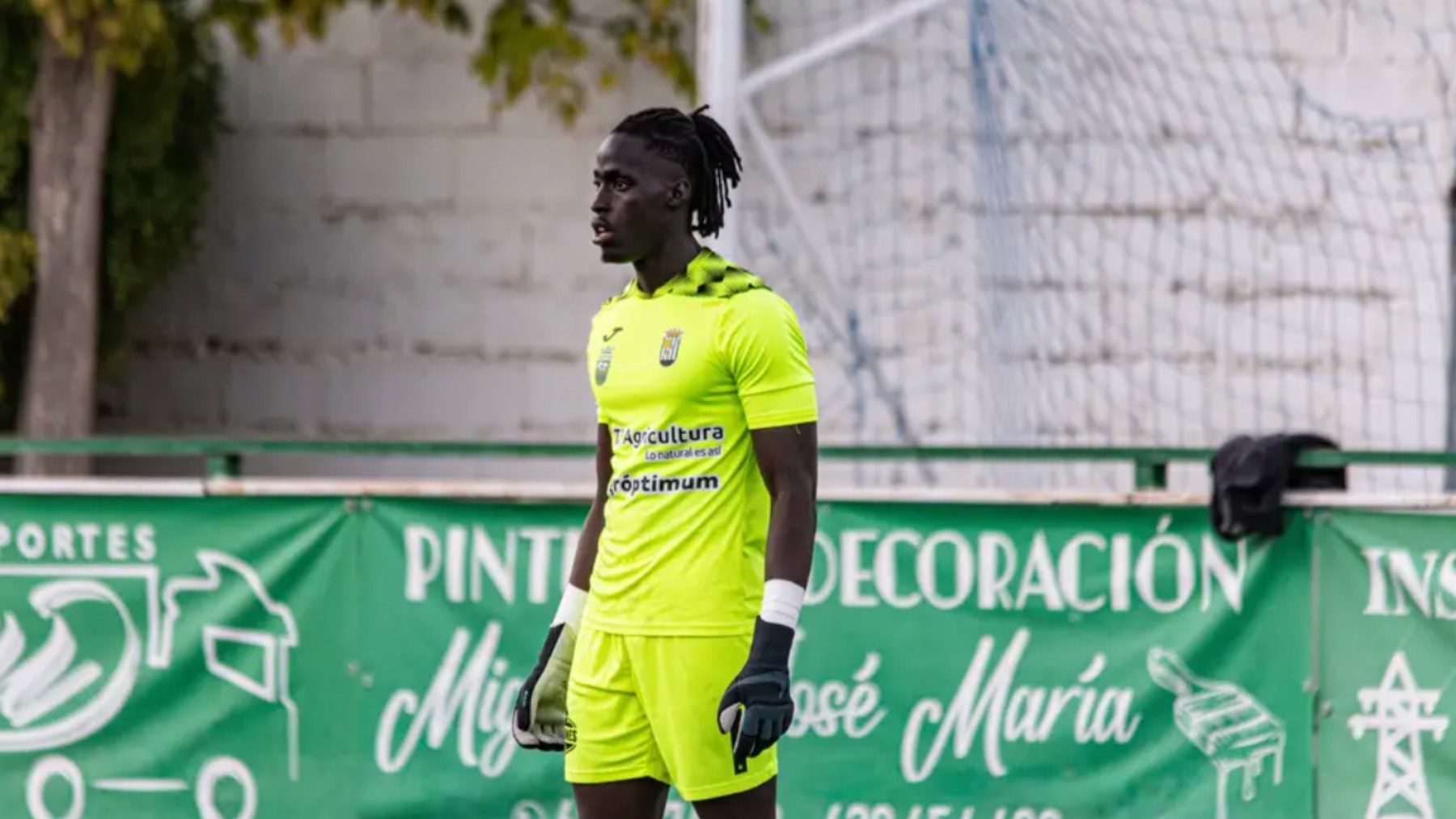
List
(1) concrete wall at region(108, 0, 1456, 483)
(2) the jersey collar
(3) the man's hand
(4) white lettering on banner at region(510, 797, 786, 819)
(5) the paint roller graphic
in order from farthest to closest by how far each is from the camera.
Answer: (1) concrete wall at region(108, 0, 1456, 483) → (4) white lettering on banner at region(510, 797, 786, 819) → (5) the paint roller graphic → (2) the jersey collar → (3) the man's hand

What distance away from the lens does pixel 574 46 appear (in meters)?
8.48

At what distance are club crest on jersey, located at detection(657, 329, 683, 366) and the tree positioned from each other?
4.46 meters

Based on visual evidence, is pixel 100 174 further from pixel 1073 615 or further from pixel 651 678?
pixel 651 678

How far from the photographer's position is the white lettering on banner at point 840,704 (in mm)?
5910

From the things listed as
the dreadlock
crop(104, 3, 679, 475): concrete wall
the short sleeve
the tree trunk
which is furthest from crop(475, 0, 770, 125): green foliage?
the short sleeve

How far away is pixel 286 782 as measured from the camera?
242 inches

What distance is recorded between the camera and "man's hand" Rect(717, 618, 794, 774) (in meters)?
3.72

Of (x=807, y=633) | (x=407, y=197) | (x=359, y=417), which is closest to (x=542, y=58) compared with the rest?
(x=407, y=197)

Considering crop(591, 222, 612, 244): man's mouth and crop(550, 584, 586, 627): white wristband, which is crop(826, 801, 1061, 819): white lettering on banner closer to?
crop(550, 584, 586, 627): white wristband

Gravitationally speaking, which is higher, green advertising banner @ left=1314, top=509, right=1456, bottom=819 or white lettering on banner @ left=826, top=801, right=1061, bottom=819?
green advertising banner @ left=1314, top=509, right=1456, bottom=819

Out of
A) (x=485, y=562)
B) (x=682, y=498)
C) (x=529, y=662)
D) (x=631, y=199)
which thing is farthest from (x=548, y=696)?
(x=485, y=562)

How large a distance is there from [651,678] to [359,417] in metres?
5.38

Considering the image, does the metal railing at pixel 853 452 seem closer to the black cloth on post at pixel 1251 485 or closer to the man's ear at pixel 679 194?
the black cloth on post at pixel 1251 485

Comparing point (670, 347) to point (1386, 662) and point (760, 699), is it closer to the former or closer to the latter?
point (760, 699)
